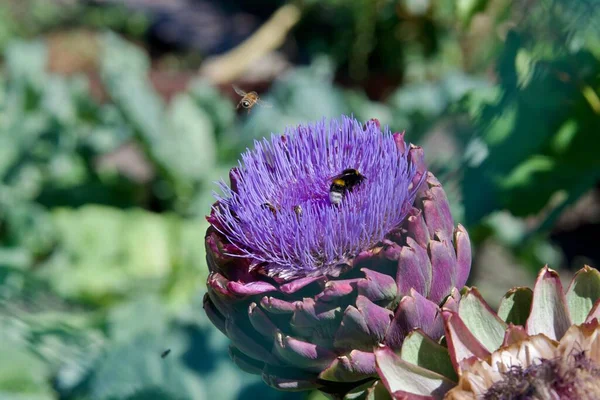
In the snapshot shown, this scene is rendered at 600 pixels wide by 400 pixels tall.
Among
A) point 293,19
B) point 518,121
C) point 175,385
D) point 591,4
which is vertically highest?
point 293,19

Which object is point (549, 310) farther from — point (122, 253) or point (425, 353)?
point (122, 253)

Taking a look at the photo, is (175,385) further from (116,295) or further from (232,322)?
(232,322)

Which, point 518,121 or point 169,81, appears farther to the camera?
point 169,81

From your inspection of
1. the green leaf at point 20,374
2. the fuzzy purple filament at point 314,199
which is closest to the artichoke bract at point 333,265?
the fuzzy purple filament at point 314,199

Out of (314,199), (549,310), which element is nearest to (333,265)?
(314,199)

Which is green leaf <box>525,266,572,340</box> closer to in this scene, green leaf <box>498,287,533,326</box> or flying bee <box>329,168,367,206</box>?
green leaf <box>498,287,533,326</box>

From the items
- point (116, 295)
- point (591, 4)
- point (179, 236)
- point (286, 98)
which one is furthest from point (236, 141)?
point (591, 4)
